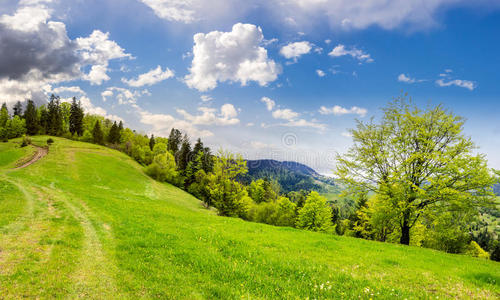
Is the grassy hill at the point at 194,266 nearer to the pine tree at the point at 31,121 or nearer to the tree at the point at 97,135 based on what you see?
the tree at the point at 97,135

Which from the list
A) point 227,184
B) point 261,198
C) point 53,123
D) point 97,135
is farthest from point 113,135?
point 227,184

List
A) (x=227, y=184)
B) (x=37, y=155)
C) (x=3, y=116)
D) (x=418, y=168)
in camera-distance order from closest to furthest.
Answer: (x=418, y=168), (x=227, y=184), (x=37, y=155), (x=3, y=116)

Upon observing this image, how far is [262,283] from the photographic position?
305 inches

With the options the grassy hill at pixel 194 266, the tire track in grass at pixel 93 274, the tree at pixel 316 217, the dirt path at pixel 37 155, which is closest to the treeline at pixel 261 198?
the tree at pixel 316 217

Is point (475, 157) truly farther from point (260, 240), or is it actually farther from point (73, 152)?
point (73, 152)

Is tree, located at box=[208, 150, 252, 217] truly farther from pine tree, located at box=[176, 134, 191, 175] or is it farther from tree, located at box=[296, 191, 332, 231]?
pine tree, located at box=[176, 134, 191, 175]

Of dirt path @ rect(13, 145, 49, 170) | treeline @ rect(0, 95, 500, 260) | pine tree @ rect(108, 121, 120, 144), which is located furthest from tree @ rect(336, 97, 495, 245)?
pine tree @ rect(108, 121, 120, 144)

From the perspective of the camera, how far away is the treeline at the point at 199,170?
1521 inches

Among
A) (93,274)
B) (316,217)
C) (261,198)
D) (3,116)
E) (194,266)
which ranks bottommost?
(261,198)

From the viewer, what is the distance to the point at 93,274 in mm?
8602

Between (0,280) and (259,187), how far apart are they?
86142 mm

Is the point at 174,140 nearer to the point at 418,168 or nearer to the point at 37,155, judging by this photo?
the point at 37,155

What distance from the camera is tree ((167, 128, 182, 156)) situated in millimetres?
118700

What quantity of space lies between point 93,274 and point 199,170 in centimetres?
7950
